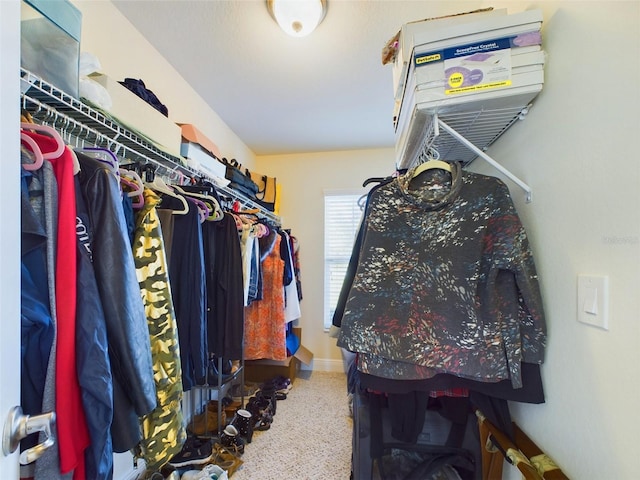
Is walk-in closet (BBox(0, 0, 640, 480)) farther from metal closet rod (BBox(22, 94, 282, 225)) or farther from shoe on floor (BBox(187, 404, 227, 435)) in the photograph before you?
shoe on floor (BBox(187, 404, 227, 435))

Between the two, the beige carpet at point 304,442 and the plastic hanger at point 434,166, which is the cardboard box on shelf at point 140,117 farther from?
the beige carpet at point 304,442

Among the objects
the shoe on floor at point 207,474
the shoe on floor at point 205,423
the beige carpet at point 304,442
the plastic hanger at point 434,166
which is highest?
the plastic hanger at point 434,166

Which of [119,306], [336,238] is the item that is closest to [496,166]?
[119,306]

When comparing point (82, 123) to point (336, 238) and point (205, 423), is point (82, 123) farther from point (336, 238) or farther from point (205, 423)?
point (336, 238)

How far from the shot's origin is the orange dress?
229cm

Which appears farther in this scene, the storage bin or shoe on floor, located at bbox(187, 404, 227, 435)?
shoe on floor, located at bbox(187, 404, 227, 435)

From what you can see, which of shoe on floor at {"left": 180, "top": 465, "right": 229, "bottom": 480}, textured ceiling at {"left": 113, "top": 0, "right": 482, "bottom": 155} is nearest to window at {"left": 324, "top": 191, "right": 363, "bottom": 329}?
textured ceiling at {"left": 113, "top": 0, "right": 482, "bottom": 155}

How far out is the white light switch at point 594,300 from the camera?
2.00ft

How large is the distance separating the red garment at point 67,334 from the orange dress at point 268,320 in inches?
65.7

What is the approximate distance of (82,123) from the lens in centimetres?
104

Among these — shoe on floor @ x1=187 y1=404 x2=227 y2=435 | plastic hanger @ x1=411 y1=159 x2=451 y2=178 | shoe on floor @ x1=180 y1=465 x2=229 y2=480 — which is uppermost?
plastic hanger @ x1=411 y1=159 x2=451 y2=178

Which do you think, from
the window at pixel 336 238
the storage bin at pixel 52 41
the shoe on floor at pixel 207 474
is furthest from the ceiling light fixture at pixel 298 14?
the shoe on floor at pixel 207 474

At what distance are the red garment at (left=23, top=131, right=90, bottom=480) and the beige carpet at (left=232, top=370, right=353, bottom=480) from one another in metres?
1.29

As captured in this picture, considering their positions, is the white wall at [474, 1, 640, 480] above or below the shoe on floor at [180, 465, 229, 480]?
above
